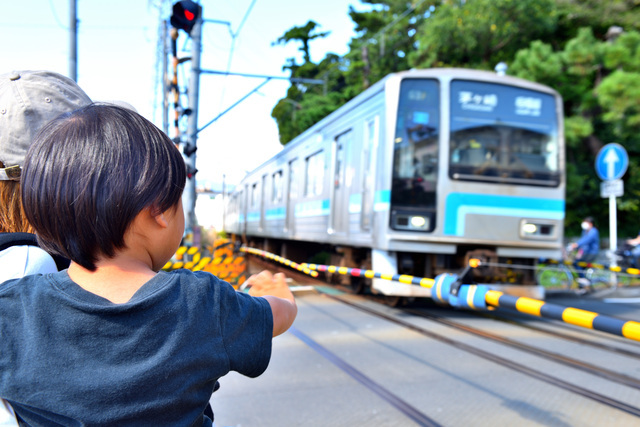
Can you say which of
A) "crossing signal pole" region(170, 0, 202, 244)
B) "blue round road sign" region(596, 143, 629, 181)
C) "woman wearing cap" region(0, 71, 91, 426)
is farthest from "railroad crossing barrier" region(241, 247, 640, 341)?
"blue round road sign" region(596, 143, 629, 181)

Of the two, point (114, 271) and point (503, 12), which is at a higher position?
point (503, 12)

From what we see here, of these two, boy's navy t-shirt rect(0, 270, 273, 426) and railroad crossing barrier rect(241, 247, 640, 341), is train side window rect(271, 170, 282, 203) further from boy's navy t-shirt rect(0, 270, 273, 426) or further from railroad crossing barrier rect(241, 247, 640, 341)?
boy's navy t-shirt rect(0, 270, 273, 426)

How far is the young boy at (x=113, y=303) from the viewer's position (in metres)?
0.95

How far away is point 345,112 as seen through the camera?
8.41 metres

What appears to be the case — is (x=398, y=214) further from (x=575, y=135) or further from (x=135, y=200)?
(x=575, y=135)

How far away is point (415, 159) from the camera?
6793 mm

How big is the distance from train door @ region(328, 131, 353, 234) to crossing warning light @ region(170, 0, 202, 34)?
2751 mm

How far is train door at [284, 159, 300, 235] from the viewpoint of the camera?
11.5 m

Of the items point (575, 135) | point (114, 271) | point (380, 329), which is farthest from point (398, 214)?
point (575, 135)

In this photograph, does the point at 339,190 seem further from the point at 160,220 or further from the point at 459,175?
the point at 160,220

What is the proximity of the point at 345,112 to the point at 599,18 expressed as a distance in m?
8.98

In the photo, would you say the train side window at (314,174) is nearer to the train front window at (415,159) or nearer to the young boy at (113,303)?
the train front window at (415,159)

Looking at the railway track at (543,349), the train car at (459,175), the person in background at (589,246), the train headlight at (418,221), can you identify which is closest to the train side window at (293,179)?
the train car at (459,175)

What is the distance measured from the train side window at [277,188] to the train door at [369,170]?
5824 mm
